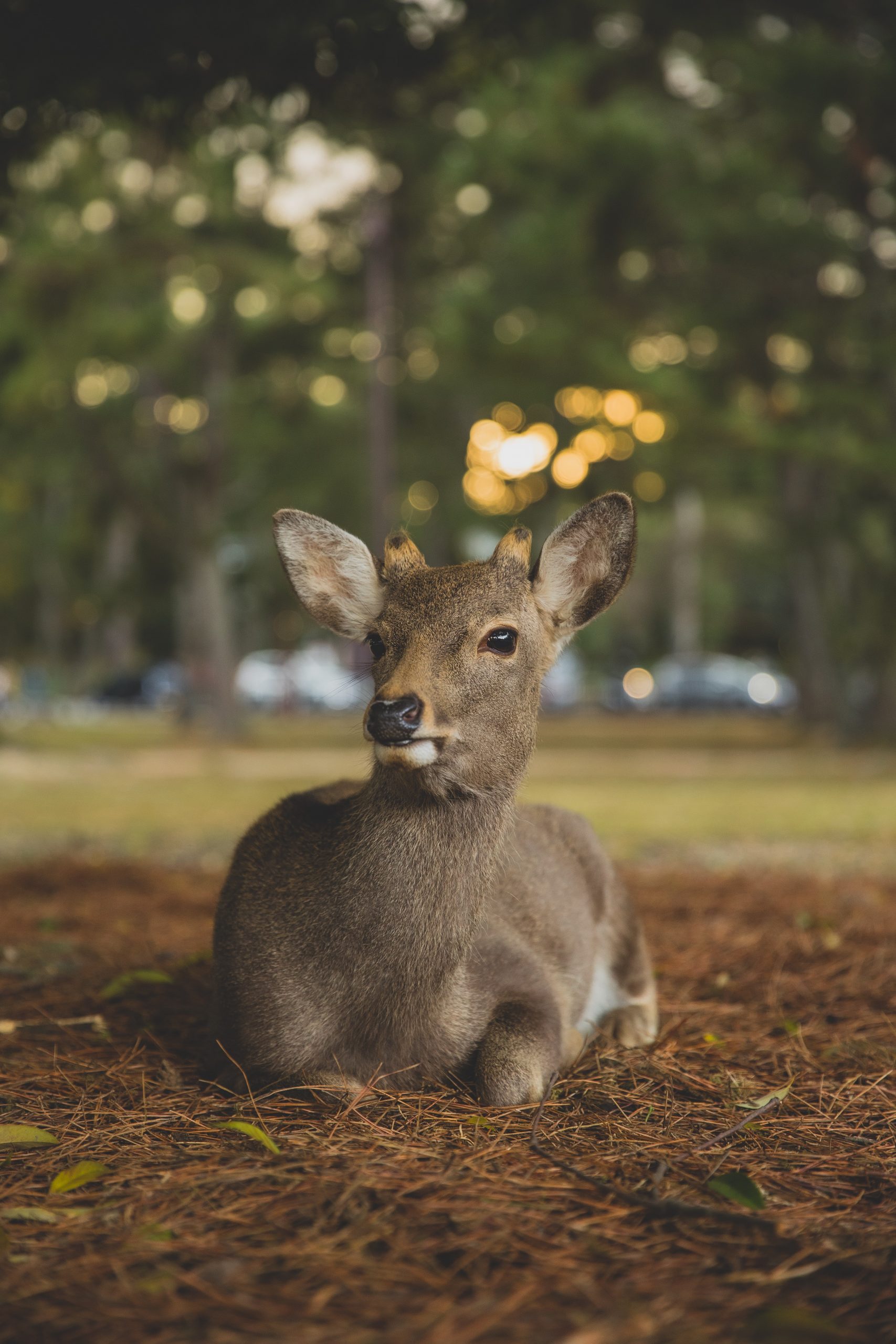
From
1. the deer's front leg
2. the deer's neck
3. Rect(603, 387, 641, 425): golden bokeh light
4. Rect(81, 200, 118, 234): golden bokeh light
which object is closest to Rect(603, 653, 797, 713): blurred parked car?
Rect(603, 387, 641, 425): golden bokeh light

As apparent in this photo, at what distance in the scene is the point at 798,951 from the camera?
17.7 ft

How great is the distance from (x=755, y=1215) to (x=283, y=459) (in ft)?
86.1

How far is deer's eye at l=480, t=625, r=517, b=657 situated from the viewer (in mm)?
3446

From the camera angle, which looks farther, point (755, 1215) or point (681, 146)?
point (681, 146)

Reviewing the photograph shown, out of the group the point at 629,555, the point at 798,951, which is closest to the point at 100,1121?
the point at 629,555

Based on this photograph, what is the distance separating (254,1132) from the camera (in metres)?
2.92

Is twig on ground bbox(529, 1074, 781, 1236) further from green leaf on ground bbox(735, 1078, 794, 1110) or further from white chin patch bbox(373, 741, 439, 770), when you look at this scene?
white chin patch bbox(373, 741, 439, 770)

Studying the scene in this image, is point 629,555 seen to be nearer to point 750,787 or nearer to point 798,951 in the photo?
point 798,951

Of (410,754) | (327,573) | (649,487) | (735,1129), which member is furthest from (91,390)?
(735,1129)

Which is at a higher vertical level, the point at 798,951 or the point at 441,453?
the point at 441,453

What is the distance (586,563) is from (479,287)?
17.0 m

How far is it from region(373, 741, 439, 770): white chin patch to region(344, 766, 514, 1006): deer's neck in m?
0.20

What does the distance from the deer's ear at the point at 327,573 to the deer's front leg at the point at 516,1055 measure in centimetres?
116

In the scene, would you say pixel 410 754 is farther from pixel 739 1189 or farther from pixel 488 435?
pixel 488 435
